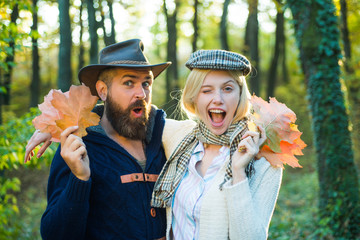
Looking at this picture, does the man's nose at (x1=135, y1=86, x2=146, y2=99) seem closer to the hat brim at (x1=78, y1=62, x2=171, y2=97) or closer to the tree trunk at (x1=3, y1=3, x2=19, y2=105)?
the hat brim at (x1=78, y1=62, x2=171, y2=97)

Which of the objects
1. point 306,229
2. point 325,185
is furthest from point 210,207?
point 306,229

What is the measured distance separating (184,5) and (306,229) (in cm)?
1375

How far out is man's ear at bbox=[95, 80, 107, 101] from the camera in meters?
3.19

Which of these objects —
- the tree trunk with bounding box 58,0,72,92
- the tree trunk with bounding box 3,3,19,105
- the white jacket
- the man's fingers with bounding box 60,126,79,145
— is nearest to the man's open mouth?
the man's fingers with bounding box 60,126,79,145

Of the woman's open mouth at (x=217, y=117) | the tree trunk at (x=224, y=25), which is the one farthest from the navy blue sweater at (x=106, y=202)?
the tree trunk at (x=224, y=25)

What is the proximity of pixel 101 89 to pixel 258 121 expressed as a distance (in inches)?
60.2

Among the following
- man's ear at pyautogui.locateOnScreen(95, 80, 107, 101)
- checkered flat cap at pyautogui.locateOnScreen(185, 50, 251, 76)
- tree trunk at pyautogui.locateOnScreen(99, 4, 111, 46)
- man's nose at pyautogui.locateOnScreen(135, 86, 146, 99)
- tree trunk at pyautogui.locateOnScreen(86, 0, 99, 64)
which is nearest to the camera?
checkered flat cap at pyautogui.locateOnScreen(185, 50, 251, 76)

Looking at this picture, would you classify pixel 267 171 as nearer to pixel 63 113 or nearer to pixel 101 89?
pixel 63 113

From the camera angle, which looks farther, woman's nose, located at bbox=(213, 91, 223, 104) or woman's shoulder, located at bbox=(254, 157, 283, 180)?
woman's nose, located at bbox=(213, 91, 223, 104)

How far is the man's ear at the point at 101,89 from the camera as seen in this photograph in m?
3.19

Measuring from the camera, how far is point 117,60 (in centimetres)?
305

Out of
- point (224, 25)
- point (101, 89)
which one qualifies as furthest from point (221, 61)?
point (224, 25)

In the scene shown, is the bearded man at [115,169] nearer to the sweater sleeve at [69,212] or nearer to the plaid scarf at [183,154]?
the sweater sleeve at [69,212]

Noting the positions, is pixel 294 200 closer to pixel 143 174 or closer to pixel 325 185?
pixel 325 185
